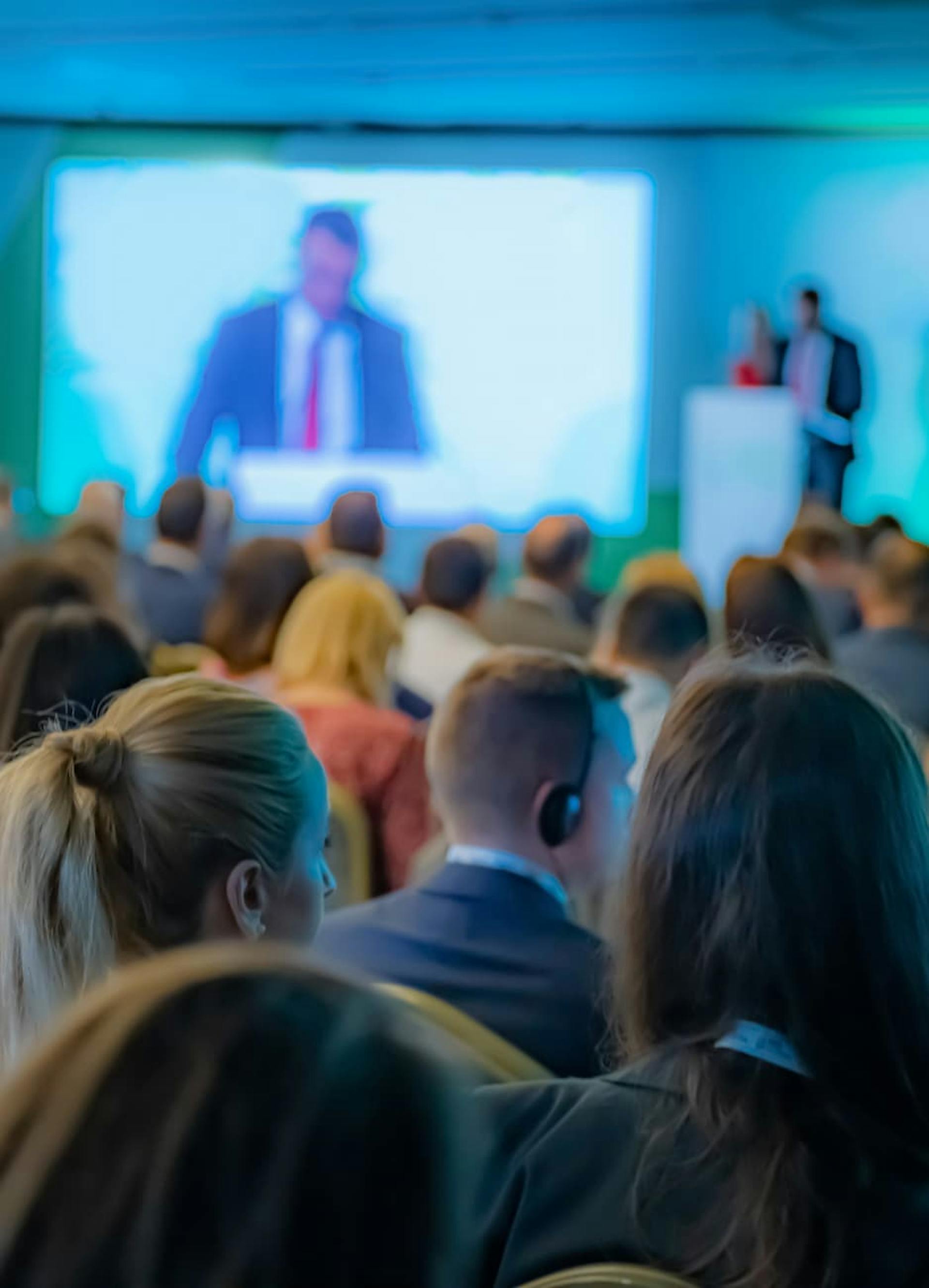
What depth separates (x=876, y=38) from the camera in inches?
312

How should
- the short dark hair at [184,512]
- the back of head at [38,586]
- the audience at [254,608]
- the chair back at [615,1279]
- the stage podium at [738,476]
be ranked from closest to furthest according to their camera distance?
1. the chair back at [615,1279]
2. the back of head at [38,586]
3. the audience at [254,608]
4. the short dark hair at [184,512]
5. the stage podium at [738,476]

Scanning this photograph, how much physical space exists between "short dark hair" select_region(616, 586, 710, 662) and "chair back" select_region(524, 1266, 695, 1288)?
8.49 ft

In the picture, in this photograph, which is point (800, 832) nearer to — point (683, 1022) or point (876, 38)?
point (683, 1022)

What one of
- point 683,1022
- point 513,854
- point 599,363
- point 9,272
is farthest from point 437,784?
point 9,272

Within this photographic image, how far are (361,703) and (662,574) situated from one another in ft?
5.38

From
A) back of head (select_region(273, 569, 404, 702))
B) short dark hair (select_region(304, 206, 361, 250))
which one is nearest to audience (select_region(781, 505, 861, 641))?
back of head (select_region(273, 569, 404, 702))

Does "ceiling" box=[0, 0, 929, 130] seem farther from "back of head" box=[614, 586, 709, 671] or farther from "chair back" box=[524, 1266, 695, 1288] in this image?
"chair back" box=[524, 1266, 695, 1288]

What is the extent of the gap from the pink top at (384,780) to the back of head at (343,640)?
0.25m

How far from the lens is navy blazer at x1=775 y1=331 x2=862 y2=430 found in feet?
31.0

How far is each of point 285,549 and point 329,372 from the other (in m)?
5.56

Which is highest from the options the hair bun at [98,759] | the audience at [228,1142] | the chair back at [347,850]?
A: the audience at [228,1142]

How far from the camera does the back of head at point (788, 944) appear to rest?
1214 millimetres

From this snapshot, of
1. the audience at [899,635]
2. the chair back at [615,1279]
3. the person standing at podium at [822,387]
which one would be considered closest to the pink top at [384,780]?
the audience at [899,635]

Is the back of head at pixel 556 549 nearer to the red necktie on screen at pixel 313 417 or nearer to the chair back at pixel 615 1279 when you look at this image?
the red necktie on screen at pixel 313 417
